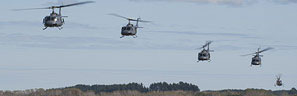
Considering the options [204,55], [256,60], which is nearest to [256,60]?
[256,60]

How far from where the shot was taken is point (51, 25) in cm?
11075

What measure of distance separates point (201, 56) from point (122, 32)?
28.6 m

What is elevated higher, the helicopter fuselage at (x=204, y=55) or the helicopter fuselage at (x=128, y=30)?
the helicopter fuselage at (x=128, y=30)

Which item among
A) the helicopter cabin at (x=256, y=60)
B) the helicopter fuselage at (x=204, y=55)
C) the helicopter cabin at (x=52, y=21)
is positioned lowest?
the helicopter cabin at (x=256, y=60)

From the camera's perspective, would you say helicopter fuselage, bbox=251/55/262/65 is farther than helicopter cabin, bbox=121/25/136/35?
Yes

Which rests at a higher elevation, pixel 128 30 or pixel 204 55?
pixel 128 30

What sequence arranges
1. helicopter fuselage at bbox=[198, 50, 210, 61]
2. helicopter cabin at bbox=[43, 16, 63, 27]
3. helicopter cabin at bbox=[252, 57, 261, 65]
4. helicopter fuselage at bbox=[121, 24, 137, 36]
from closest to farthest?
helicopter cabin at bbox=[43, 16, 63, 27], helicopter fuselage at bbox=[121, 24, 137, 36], helicopter fuselage at bbox=[198, 50, 210, 61], helicopter cabin at bbox=[252, 57, 261, 65]

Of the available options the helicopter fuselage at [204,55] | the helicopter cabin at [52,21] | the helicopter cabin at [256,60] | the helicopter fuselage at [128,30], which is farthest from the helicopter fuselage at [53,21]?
the helicopter cabin at [256,60]

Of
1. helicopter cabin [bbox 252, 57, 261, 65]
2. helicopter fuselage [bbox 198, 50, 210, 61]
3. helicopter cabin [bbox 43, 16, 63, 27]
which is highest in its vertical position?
helicopter cabin [bbox 43, 16, 63, 27]

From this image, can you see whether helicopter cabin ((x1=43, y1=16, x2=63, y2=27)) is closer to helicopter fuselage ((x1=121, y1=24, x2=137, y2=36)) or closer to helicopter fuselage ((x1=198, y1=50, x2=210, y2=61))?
helicopter fuselage ((x1=121, y1=24, x2=137, y2=36))

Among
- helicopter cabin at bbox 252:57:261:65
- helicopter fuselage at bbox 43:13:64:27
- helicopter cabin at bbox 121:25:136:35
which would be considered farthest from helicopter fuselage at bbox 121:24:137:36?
helicopter cabin at bbox 252:57:261:65

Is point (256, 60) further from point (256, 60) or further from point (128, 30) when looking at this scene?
point (128, 30)

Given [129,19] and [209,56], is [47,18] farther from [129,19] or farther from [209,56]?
[209,56]

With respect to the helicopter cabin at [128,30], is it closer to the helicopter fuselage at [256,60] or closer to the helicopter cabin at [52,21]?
the helicopter cabin at [52,21]
